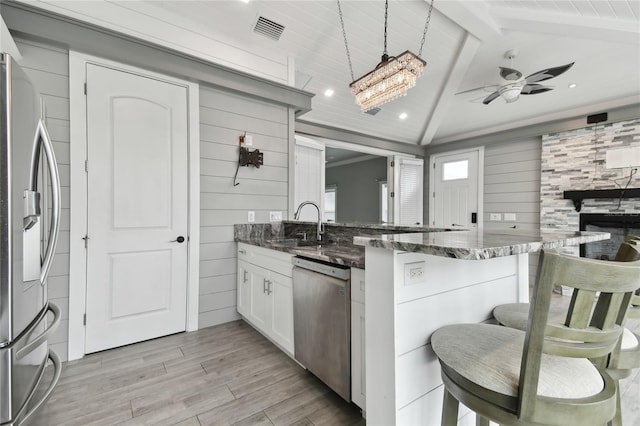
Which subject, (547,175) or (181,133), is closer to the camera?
(181,133)

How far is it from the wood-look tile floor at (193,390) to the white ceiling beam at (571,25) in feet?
12.2

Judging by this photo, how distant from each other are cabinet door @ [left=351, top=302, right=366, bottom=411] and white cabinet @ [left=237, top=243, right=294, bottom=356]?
649mm

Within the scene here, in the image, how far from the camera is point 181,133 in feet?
9.03

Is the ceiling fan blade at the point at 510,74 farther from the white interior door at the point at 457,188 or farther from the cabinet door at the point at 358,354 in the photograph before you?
the cabinet door at the point at 358,354

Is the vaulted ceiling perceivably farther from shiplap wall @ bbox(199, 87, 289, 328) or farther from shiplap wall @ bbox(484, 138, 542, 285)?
shiplap wall @ bbox(199, 87, 289, 328)

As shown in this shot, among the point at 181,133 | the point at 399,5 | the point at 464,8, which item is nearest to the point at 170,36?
the point at 181,133

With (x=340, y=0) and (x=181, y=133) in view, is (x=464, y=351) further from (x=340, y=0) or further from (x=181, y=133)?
(x=340, y=0)

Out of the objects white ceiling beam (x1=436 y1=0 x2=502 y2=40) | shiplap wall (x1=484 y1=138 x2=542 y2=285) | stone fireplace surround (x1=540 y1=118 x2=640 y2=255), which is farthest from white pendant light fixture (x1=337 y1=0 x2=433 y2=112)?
shiplap wall (x1=484 y1=138 x2=542 y2=285)

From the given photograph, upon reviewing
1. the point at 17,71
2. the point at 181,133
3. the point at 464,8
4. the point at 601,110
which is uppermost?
the point at 464,8

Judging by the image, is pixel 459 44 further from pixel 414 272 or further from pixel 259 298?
pixel 259 298

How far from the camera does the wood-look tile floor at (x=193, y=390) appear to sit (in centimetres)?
162

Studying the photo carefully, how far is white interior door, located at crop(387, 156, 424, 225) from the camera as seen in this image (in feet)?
18.5

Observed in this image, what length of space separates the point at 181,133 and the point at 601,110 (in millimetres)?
5473

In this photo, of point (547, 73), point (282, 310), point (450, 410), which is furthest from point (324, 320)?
point (547, 73)
